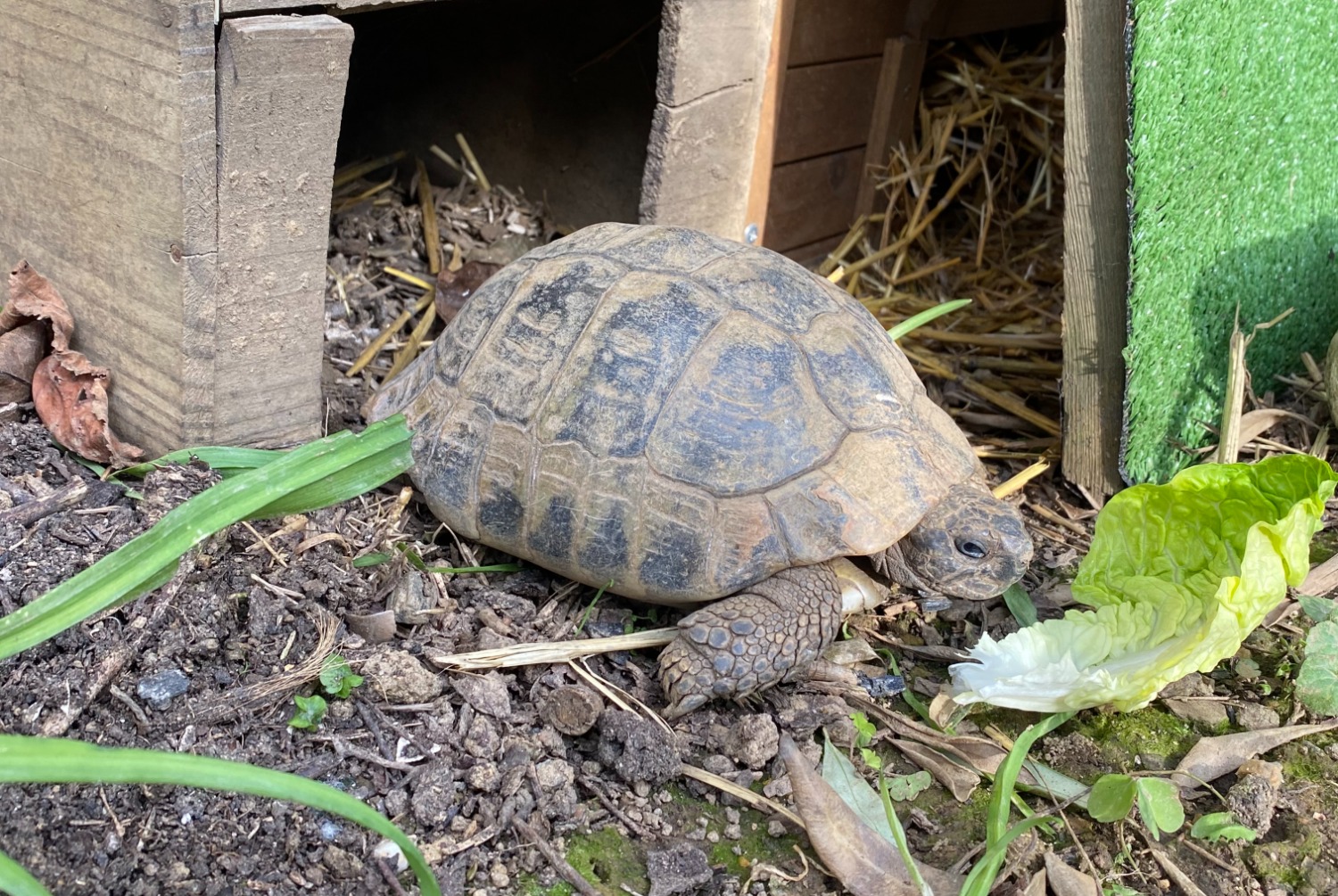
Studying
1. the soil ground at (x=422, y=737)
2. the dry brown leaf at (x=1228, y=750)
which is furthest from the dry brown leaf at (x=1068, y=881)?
the dry brown leaf at (x=1228, y=750)

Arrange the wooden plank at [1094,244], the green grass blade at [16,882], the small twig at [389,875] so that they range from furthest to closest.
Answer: the wooden plank at [1094,244] → the small twig at [389,875] → the green grass blade at [16,882]

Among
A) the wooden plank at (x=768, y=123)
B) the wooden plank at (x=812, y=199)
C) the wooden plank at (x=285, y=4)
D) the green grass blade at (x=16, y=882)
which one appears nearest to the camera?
the green grass blade at (x=16, y=882)

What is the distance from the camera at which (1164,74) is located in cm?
271

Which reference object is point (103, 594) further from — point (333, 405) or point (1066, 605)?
point (1066, 605)

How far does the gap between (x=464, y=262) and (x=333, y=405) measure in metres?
0.91

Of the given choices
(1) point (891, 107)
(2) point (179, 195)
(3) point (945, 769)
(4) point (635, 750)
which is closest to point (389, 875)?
(4) point (635, 750)

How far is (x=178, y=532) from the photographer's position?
5.46 feet

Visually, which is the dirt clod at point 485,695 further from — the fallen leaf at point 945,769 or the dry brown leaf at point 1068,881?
the dry brown leaf at point 1068,881

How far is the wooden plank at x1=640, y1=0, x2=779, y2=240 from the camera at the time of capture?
307cm

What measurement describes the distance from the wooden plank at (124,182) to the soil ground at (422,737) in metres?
0.23

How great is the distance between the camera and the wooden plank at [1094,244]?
8.96 feet

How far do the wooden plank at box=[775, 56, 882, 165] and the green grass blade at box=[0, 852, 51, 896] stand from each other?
3114mm

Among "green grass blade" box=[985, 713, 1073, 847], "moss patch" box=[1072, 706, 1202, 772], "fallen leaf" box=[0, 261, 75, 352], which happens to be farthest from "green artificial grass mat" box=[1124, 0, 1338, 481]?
"fallen leaf" box=[0, 261, 75, 352]

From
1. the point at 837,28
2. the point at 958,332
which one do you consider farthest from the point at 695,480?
the point at 837,28
